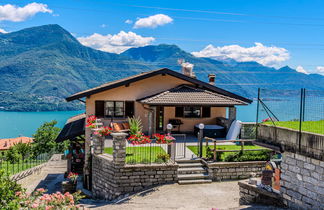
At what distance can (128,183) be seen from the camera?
12688 mm

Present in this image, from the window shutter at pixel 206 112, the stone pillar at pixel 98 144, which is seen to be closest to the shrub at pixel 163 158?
the stone pillar at pixel 98 144

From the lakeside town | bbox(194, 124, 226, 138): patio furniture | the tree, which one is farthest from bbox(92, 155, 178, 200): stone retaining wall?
the tree

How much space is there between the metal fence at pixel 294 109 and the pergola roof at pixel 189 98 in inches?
282

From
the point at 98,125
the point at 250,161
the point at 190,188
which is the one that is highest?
the point at 98,125

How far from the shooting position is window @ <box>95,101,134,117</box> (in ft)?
→ 60.1

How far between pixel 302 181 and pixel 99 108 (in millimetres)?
12582

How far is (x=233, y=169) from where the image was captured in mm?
13438

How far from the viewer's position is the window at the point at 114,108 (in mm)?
18331

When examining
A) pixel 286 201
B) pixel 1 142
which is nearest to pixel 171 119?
pixel 286 201

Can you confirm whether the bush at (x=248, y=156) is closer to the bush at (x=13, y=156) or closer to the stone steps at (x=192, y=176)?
the stone steps at (x=192, y=176)

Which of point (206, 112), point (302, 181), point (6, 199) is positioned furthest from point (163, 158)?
point (206, 112)

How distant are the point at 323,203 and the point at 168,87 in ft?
42.0

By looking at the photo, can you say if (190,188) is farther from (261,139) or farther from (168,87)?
(168,87)

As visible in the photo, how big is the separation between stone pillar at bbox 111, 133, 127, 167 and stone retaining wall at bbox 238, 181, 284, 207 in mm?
4765
